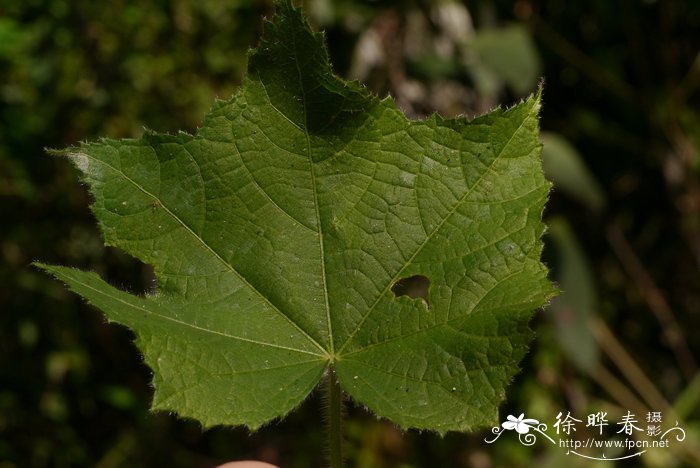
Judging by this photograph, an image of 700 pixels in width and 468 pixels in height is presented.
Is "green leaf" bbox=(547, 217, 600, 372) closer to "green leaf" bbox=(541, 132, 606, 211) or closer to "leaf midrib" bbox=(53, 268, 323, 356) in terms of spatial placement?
"green leaf" bbox=(541, 132, 606, 211)

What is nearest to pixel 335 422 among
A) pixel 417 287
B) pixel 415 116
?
pixel 417 287

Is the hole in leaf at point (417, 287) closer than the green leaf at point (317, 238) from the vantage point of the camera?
No

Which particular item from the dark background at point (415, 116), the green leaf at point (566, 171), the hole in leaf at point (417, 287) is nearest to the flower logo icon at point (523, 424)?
the dark background at point (415, 116)

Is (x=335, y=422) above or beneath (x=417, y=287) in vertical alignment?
above

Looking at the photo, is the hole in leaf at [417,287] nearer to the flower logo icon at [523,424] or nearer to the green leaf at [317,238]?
the flower logo icon at [523,424]

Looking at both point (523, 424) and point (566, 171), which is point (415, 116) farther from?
point (523, 424)
